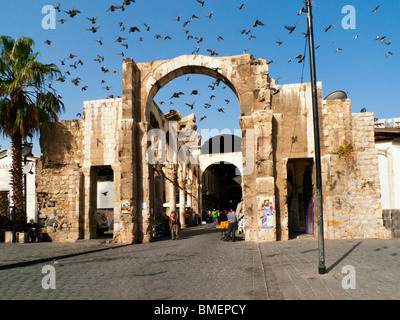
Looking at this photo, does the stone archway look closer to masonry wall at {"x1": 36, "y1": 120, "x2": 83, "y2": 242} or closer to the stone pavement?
masonry wall at {"x1": 36, "y1": 120, "x2": 83, "y2": 242}

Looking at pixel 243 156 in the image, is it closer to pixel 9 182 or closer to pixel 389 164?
pixel 389 164

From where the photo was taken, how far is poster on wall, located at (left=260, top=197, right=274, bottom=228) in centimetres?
1416

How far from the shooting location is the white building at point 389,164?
19.4m

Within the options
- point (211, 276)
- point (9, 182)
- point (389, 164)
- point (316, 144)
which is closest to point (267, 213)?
point (316, 144)

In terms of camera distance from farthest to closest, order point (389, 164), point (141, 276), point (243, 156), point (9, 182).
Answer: point (9, 182) < point (389, 164) < point (243, 156) < point (141, 276)

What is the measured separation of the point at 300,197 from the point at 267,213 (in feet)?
20.5

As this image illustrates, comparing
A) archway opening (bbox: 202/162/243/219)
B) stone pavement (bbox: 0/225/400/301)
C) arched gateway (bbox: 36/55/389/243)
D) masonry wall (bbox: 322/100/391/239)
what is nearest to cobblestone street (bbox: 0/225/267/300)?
stone pavement (bbox: 0/225/400/301)

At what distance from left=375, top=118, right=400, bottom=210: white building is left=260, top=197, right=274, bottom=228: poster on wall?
934 cm

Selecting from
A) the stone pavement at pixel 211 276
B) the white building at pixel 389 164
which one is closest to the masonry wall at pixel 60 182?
the stone pavement at pixel 211 276

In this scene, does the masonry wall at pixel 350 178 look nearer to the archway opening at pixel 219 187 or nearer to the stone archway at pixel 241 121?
A: the stone archway at pixel 241 121

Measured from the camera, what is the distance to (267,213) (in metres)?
14.2
